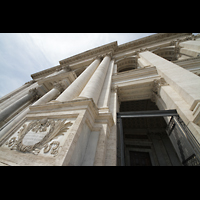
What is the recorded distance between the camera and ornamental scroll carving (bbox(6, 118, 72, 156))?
82.2 inches

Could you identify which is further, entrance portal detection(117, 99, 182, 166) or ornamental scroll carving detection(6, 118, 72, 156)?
entrance portal detection(117, 99, 182, 166)

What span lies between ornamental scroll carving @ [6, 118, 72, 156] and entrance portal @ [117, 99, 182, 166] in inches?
303

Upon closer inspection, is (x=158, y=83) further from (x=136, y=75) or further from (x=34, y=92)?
(x=34, y=92)

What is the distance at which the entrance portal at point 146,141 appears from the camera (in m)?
8.40

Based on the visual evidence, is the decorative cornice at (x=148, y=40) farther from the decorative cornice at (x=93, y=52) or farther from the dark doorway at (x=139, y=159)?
→ the dark doorway at (x=139, y=159)

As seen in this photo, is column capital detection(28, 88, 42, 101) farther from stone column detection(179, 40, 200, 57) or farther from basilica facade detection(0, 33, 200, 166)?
stone column detection(179, 40, 200, 57)

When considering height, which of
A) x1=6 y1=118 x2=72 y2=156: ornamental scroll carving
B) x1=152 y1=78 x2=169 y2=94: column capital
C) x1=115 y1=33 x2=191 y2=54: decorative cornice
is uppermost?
x1=115 y1=33 x2=191 y2=54: decorative cornice

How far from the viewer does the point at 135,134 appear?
10984mm

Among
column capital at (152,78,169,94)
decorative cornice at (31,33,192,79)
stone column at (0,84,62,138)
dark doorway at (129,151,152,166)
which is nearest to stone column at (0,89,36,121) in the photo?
stone column at (0,84,62,138)

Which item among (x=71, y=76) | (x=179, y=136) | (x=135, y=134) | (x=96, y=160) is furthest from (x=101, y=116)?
(x=135, y=134)

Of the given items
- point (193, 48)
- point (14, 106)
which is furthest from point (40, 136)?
point (193, 48)

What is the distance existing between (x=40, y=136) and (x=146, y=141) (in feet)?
36.5
